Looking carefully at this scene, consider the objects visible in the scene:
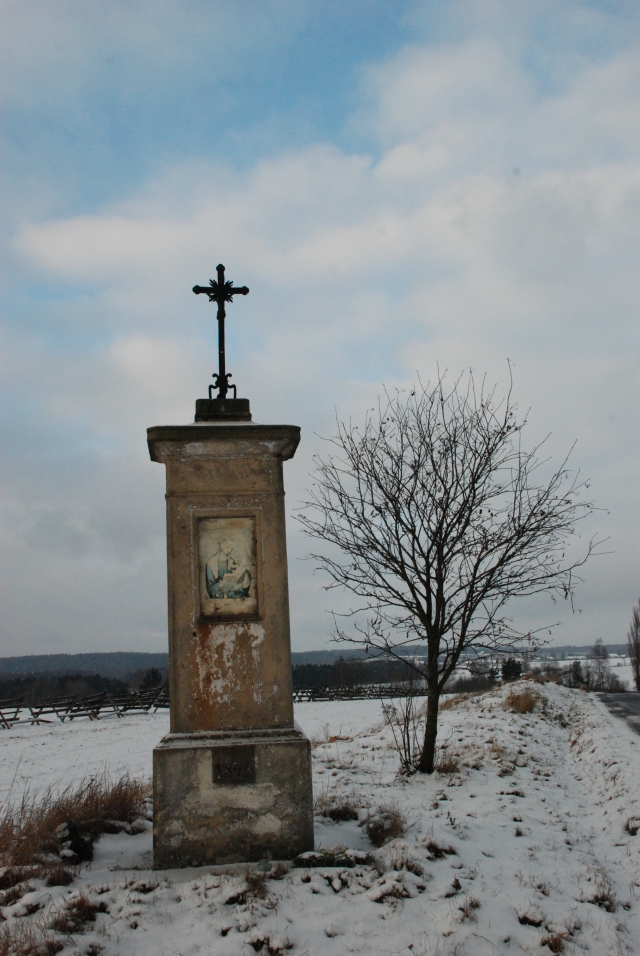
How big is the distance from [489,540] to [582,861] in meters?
3.28

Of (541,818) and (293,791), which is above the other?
(293,791)

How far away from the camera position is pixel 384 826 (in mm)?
4820

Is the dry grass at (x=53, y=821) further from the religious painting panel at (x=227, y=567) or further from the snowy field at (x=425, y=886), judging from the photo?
the religious painting panel at (x=227, y=567)

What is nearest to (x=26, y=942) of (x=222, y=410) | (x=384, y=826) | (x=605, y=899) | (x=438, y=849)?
(x=384, y=826)

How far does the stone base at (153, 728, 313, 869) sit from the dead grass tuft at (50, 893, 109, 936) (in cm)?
72

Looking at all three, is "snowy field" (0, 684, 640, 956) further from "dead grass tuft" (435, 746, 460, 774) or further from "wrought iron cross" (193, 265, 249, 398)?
"wrought iron cross" (193, 265, 249, 398)

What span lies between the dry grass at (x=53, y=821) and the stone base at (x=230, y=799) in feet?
2.41

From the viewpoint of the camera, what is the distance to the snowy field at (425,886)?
338cm

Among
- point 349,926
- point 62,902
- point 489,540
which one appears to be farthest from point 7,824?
point 489,540

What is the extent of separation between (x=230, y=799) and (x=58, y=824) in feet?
4.58

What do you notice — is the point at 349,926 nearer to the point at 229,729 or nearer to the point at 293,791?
the point at 293,791

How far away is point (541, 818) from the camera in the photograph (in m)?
5.86

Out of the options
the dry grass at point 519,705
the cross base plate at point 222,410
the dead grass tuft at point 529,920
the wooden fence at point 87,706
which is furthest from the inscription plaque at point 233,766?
the wooden fence at point 87,706

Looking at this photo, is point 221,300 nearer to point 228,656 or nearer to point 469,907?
point 228,656
